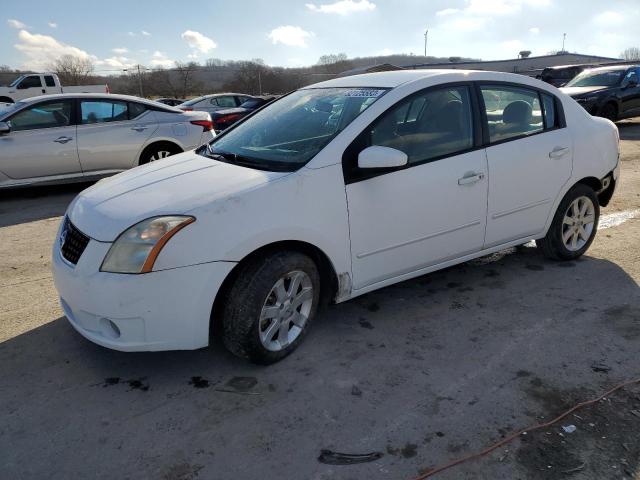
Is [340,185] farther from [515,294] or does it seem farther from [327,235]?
[515,294]

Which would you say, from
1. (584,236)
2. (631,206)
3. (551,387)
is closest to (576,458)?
(551,387)

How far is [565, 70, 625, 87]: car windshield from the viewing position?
13.9 metres

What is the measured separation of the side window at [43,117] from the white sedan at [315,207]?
448 cm

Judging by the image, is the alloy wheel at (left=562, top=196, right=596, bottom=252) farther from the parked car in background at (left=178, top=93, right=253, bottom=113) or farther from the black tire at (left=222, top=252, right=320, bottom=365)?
the parked car in background at (left=178, top=93, right=253, bottom=113)

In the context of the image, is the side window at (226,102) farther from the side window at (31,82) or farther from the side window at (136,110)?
the side window at (31,82)

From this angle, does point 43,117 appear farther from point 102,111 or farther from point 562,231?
point 562,231

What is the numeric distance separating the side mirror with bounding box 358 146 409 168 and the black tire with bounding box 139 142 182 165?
18.5 ft

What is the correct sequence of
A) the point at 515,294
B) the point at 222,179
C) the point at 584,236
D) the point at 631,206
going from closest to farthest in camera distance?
the point at 222,179 → the point at 515,294 → the point at 584,236 → the point at 631,206

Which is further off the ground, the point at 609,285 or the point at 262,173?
the point at 262,173

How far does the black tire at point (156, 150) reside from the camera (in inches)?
305

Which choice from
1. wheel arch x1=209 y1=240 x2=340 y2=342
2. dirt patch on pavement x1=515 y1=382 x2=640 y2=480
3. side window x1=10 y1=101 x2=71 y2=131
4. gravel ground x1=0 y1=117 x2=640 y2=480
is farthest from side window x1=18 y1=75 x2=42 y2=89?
dirt patch on pavement x1=515 y1=382 x2=640 y2=480

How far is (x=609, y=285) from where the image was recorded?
3988 mm

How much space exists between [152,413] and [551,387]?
83.2 inches

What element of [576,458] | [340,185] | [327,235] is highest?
[340,185]
